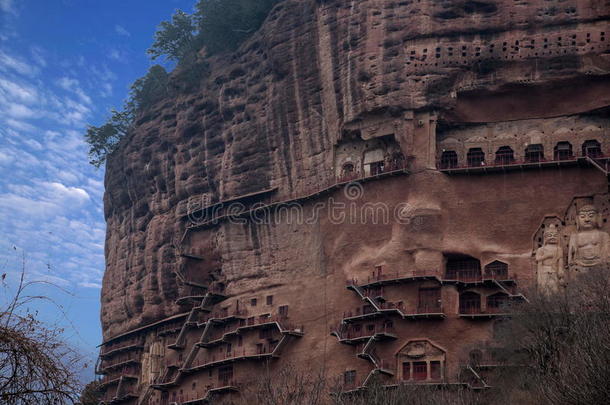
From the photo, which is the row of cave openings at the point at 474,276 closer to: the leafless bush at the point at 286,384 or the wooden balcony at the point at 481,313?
the wooden balcony at the point at 481,313

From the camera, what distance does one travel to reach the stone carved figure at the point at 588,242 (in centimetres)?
3700

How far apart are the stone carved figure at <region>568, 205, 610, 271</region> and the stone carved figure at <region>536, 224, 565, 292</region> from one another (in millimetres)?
→ 517

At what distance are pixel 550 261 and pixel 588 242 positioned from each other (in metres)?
1.81

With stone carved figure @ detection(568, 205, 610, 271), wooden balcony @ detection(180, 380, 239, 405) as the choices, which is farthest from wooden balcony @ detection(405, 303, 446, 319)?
wooden balcony @ detection(180, 380, 239, 405)

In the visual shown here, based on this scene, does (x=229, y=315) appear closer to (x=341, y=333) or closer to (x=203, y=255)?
(x=203, y=255)

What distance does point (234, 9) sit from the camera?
54562 millimetres

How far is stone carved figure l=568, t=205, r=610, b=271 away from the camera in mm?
37000

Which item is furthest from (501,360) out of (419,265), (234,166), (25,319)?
(25,319)

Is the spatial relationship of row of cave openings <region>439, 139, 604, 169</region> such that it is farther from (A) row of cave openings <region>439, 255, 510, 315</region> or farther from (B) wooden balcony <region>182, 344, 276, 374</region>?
(B) wooden balcony <region>182, 344, 276, 374</region>

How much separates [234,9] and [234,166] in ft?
39.8

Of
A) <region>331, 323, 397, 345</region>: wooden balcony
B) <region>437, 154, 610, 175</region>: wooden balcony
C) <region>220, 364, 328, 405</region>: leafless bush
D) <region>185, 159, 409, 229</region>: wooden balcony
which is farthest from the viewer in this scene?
<region>185, 159, 409, 229</region>: wooden balcony

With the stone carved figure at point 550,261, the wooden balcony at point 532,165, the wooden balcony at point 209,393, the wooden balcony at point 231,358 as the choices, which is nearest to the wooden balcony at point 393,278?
the stone carved figure at point 550,261

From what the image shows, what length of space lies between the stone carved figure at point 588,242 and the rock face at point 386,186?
0.30m

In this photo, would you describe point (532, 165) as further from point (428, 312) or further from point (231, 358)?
point (231, 358)
